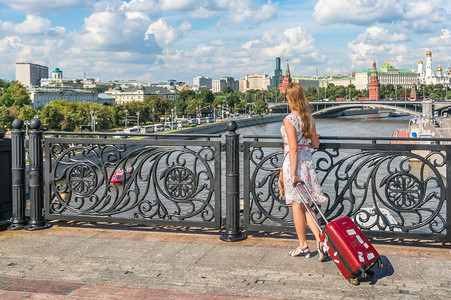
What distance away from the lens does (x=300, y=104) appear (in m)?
4.41

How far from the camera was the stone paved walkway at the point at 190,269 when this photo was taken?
3.73 m

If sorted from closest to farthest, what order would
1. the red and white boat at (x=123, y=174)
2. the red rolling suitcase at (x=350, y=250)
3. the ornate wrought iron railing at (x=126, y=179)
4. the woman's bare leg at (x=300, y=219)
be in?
the red rolling suitcase at (x=350, y=250) < the woman's bare leg at (x=300, y=219) < the ornate wrought iron railing at (x=126, y=179) < the red and white boat at (x=123, y=174)

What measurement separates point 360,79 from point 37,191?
20315 centimetres

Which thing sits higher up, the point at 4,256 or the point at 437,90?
the point at 437,90

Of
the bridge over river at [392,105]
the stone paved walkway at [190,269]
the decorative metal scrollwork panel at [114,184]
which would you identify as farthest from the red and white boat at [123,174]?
the bridge over river at [392,105]

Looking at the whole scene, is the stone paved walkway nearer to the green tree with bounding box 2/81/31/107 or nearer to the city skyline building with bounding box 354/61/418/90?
the green tree with bounding box 2/81/31/107

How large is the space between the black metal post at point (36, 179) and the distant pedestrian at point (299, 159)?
2.71 m

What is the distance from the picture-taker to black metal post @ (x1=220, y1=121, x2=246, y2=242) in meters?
5.08

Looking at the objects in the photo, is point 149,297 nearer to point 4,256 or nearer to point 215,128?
point 4,256

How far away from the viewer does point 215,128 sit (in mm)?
84562

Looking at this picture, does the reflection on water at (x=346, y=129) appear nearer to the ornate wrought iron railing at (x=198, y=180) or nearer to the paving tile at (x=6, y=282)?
the ornate wrought iron railing at (x=198, y=180)

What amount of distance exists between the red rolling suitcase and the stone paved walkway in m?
0.11

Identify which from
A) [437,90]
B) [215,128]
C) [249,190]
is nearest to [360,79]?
[437,90]

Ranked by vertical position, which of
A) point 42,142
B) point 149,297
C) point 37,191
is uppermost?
point 42,142
